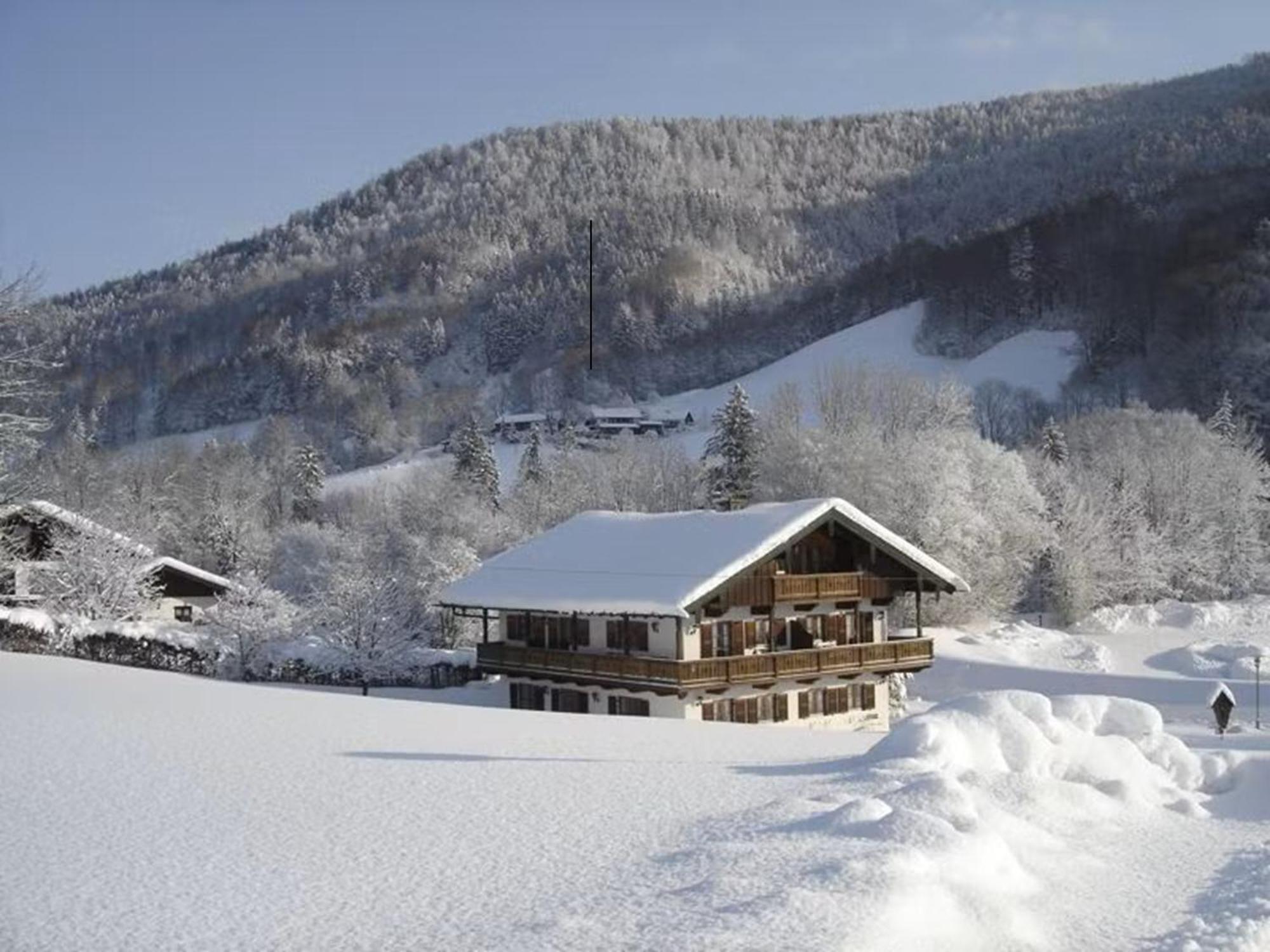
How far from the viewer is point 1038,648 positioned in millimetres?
55969

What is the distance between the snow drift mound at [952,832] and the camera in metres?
10.5

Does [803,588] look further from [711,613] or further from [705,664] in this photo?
[705,664]

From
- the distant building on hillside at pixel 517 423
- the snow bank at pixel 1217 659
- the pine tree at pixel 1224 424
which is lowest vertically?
the snow bank at pixel 1217 659

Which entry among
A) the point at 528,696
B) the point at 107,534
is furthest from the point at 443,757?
the point at 107,534

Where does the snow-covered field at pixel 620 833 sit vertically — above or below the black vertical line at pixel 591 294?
below

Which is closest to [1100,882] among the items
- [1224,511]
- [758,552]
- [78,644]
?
[758,552]

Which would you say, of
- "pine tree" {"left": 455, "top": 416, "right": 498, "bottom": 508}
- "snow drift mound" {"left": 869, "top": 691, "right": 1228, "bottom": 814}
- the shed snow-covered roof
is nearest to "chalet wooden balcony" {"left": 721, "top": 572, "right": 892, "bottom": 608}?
"snow drift mound" {"left": 869, "top": 691, "right": 1228, "bottom": 814}

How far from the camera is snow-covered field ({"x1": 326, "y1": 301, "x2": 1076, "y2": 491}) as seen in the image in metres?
117

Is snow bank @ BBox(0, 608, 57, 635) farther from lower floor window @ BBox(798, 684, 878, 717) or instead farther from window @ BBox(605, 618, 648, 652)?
lower floor window @ BBox(798, 684, 878, 717)

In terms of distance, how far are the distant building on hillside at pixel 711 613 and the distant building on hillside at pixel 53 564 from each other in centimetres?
1608

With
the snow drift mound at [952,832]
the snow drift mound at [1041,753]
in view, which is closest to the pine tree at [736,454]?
the snow drift mound at [1041,753]

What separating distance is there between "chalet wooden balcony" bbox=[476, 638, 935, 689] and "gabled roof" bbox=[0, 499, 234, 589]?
1595 cm

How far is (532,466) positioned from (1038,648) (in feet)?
146

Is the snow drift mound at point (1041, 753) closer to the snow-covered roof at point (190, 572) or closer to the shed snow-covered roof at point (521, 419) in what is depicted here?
the snow-covered roof at point (190, 572)
